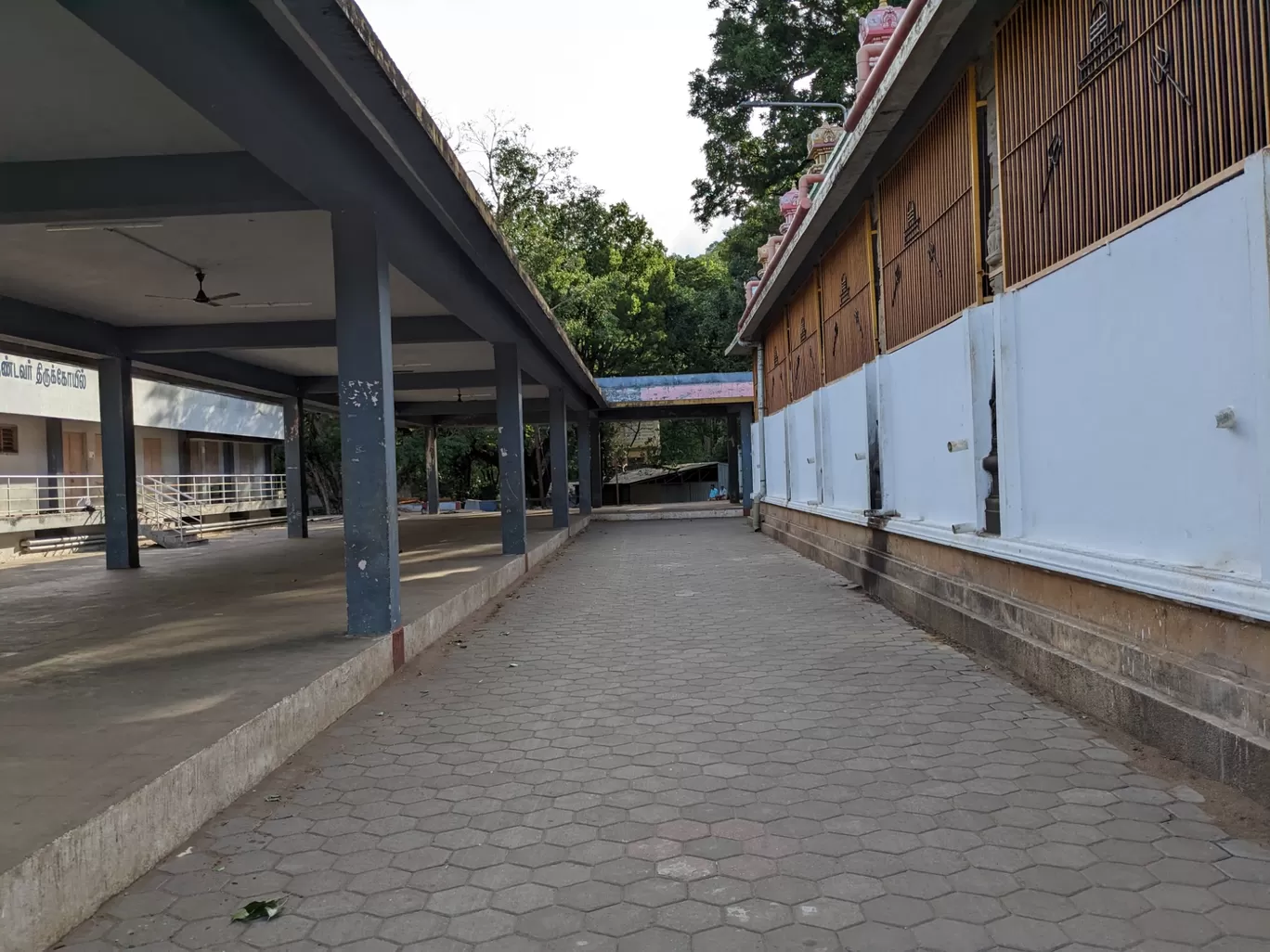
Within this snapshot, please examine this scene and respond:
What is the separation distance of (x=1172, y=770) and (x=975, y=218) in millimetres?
3942

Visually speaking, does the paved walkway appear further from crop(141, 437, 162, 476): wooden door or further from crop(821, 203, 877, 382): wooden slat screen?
crop(141, 437, 162, 476): wooden door

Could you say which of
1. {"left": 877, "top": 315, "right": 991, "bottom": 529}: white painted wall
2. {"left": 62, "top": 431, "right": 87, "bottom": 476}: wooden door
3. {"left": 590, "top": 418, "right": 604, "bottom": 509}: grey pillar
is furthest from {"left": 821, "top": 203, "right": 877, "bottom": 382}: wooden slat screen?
{"left": 62, "top": 431, "right": 87, "bottom": 476}: wooden door

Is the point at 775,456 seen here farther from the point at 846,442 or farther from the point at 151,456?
the point at 151,456

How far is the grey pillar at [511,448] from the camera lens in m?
10.8

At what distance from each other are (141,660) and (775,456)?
496 inches

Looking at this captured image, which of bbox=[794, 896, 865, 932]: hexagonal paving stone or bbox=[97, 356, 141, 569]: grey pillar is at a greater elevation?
bbox=[97, 356, 141, 569]: grey pillar

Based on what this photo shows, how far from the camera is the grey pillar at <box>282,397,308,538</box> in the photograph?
16.3 meters

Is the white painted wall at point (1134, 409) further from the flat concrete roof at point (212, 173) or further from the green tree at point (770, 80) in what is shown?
the green tree at point (770, 80)

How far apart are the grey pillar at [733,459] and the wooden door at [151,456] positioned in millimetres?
15652

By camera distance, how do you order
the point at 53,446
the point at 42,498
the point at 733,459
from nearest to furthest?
the point at 42,498 → the point at 53,446 → the point at 733,459

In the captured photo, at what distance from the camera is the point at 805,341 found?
42.1 ft

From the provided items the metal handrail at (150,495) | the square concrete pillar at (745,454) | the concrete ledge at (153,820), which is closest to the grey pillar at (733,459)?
the square concrete pillar at (745,454)

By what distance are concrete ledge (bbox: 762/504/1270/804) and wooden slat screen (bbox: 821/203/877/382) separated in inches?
114

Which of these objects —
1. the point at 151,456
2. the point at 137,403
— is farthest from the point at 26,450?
the point at 151,456
